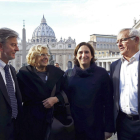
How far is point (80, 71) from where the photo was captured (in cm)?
259

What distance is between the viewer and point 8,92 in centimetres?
218

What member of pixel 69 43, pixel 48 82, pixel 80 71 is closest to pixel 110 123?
pixel 80 71

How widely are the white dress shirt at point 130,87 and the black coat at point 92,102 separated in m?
0.24

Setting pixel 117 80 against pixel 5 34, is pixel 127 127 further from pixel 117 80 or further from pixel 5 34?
pixel 5 34

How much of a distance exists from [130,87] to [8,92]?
52.2 inches

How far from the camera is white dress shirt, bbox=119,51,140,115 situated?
222cm

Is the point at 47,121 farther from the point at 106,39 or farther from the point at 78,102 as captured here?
the point at 106,39

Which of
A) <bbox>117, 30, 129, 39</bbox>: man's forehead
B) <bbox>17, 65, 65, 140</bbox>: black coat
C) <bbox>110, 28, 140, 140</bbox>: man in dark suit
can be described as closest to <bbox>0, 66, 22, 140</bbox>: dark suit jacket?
<bbox>17, 65, 65, 140</bbox>: black coat

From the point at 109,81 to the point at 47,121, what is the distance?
0.92 metres

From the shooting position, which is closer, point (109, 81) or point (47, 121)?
point (47, 121)

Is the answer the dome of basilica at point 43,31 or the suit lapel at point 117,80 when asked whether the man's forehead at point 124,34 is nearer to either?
the suit lapel at point 117,80

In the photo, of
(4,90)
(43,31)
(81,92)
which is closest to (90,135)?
(81,92)

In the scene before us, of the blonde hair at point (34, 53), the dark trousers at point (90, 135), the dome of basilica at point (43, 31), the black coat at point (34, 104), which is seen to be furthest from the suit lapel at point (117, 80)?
the dome of basilica at point (43, 31)

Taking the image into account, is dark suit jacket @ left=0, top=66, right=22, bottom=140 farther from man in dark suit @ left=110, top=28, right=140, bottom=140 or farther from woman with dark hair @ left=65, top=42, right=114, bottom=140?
man in dark suit @ left=110, top=28, right=140, bottom=140
